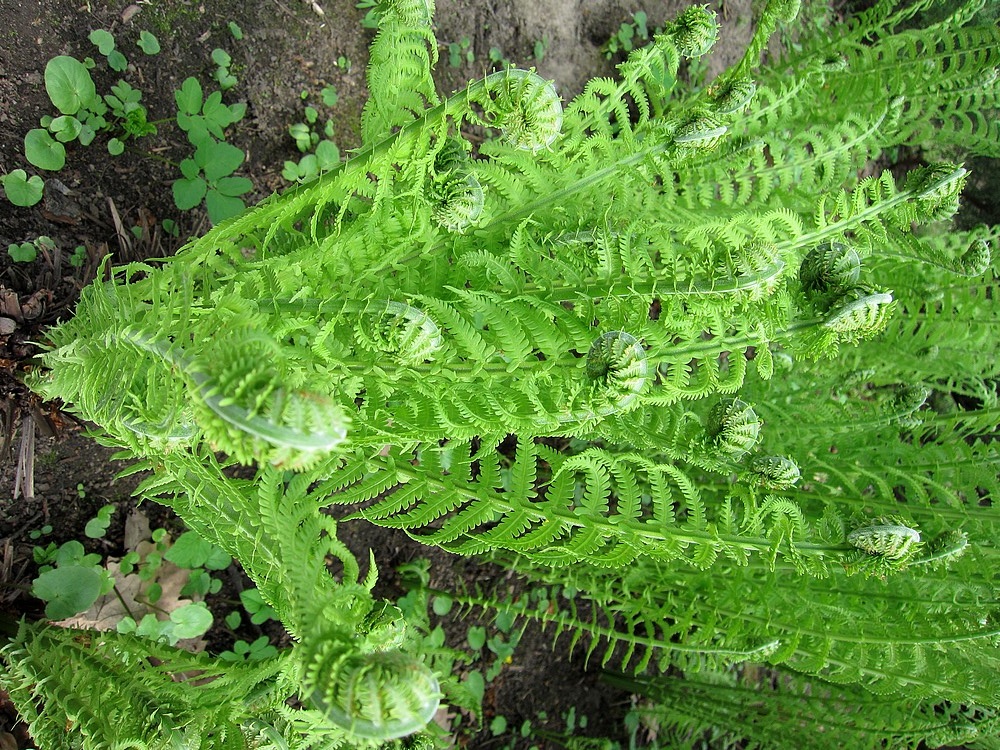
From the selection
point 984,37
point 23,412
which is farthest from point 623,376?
point 984,37

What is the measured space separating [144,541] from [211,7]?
164cm

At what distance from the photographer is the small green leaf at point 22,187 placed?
5.83 feet

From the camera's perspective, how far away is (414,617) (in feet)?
8.28

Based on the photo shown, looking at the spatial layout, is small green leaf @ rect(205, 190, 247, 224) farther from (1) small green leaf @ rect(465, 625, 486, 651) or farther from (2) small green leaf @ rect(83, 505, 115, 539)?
(1) small green leaf @ rect(465, 625, 486, 651)

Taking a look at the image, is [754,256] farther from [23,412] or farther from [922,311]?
[922,311]

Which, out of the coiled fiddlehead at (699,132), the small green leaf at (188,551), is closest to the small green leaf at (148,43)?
the small green leaf at (188,551)

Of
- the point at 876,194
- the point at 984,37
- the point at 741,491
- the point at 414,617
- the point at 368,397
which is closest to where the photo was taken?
the point at 368,397

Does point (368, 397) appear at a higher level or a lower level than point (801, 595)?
higher

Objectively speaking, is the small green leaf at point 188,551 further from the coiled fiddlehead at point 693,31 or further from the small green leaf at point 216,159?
the coiled fiddlehead at point 693,31

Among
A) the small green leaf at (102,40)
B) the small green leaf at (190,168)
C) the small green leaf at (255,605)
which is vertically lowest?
the small green leaf at (255,605)

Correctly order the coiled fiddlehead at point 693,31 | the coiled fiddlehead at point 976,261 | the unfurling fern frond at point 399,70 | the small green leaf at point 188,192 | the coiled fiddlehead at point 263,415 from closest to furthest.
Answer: the coiled fiddlehead at point 263,415
the unfurling fern frond at point 399,70
the coiled fiddlehead at point 693,31
the coiled fiddlehead at point 976,261
the small green leaf at point 188,192

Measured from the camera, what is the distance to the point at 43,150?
1.82m

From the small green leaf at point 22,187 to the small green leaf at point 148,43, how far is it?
501 millimetres

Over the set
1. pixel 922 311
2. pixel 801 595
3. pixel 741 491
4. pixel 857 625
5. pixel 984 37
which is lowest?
pixel 922 311
